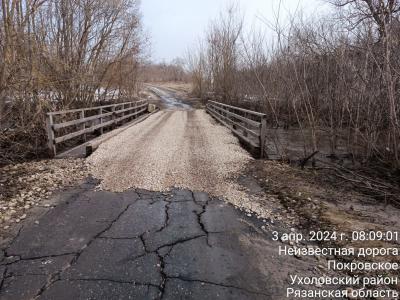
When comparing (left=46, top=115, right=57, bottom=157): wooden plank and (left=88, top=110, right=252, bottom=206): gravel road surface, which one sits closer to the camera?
(left=88, top=110, right=252, bottom=206): gravel road surface

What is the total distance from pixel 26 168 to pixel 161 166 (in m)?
2.69

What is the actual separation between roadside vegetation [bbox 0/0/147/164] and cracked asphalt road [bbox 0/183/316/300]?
12.6 ft

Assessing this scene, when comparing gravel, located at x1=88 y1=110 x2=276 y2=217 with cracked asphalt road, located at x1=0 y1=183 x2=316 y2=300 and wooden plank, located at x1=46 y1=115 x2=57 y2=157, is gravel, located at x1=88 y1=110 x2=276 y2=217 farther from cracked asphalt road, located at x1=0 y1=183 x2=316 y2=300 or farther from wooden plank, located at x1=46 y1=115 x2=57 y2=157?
wooden plank, located at x1=46 y1=115 x2=57 y2=157

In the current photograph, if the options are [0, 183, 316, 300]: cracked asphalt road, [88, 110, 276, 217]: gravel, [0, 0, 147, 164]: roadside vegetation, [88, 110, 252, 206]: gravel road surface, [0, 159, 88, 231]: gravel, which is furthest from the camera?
[0, 0, 147, 164]: roadside vegetation

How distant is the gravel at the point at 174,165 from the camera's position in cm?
496

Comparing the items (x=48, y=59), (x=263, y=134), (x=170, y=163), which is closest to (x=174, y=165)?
(x=170, y=163)

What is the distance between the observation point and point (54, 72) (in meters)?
8.70

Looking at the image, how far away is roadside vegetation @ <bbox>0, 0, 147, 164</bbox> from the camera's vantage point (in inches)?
256

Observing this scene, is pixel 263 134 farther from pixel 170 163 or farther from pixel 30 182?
pixel 30 182

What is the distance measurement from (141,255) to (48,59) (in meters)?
7.46

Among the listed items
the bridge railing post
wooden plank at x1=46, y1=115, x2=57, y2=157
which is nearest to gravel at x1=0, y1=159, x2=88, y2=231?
wooden plank at x1=46, y1=115, x2=57, y2=157

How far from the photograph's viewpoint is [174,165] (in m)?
6.14

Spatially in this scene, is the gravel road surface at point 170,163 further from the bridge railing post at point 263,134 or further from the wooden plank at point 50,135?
the wooden plank at point 50,135

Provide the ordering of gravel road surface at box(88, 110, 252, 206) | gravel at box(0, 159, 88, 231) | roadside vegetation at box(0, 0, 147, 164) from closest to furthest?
gravel at box(0, 159, 88, 231), gravel road surface at box(88, 110, 252, 206), roadside vegetation at box(0, 0, 147, 164)
